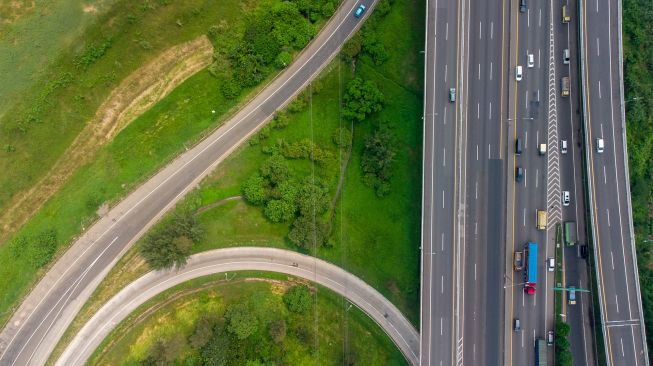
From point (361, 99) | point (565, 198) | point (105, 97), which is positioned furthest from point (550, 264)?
point (105, 97)

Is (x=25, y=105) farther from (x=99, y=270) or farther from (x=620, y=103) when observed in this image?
(x=620, y=103)

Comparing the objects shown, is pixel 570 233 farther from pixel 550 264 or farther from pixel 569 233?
pixel 550 264

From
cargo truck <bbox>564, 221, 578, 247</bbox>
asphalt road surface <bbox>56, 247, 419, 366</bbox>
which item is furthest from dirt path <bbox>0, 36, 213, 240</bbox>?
cargo truck <bbox>564, 221, 578, 247</bbox>

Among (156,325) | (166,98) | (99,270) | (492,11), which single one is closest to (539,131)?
(492,11)

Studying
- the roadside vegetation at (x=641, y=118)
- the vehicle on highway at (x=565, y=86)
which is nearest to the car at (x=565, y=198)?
the roadside vegetation at (x=641, y=118)

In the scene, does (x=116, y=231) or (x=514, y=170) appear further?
(x=116, y=231)

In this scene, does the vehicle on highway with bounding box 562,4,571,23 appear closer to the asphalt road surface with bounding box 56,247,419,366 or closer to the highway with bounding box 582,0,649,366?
the highway with bounding box 582,0,649,366
